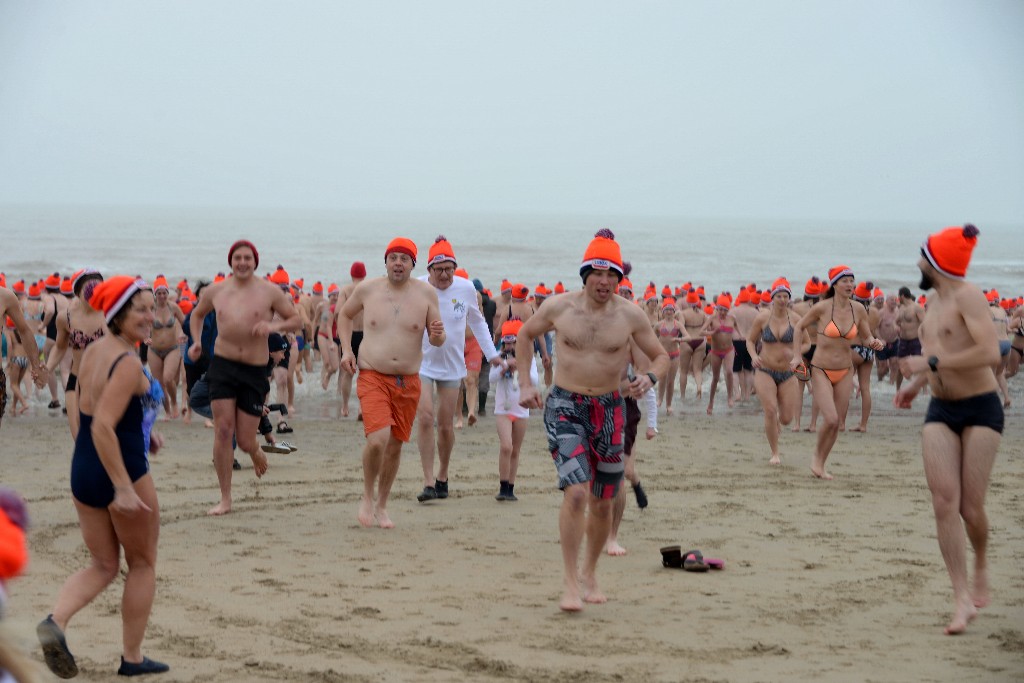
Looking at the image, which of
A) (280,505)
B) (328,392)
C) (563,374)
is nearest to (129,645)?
(563,374)

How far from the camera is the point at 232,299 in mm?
9164

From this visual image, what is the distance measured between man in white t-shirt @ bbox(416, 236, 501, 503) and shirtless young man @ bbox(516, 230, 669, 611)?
3140 millimetres

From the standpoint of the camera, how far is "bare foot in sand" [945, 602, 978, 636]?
6320mm

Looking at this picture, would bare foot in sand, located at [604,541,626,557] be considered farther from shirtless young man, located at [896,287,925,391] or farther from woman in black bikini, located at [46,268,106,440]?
shirtless young man, located at [896,287,925,391]

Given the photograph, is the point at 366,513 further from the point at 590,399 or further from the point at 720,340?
the point at 720,340

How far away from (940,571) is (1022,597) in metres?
0.71


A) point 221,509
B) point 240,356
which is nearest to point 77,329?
point 240,356

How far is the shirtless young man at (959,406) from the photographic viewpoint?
649 centimetres

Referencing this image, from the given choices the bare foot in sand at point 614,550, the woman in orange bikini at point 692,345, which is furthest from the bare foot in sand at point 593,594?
the woman in orange bikini at point 692,345

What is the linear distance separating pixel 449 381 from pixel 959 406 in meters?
4.73

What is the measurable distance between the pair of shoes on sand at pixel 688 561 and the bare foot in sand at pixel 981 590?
1679 millimetres

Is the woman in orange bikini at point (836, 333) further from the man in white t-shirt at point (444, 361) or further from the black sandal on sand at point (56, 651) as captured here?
the black sandal on sand at point (56, 651)

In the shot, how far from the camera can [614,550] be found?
8320 mm

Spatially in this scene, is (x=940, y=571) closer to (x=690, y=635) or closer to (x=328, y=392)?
(x=690, y=635)
